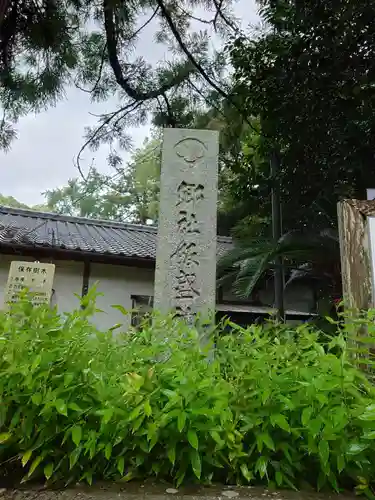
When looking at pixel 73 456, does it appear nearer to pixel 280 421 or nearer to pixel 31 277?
pixel 280 421

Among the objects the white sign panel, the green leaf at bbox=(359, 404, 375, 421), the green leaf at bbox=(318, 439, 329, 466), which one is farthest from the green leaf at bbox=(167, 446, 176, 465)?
the white sign panel

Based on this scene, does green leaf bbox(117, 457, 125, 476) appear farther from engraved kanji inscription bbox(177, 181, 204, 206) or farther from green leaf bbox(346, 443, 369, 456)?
engraved kanji inscription bbox(177, 181, 204, 206)

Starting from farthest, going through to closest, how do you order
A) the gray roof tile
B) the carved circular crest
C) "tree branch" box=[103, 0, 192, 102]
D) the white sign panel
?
the gray roof tile → "tree branch" box=[103, 0, 192, 102] → the white sign panel → the carved circular crest

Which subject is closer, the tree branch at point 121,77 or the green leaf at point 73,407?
the green leaf at point 73,407

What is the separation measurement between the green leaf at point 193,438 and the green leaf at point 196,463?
5 centimetres

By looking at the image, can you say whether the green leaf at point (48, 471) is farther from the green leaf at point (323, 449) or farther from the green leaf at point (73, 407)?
the green leaf at point (323, 449)

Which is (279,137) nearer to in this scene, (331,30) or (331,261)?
(331,30)

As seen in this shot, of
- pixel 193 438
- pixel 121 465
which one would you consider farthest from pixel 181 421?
pixel 121 465

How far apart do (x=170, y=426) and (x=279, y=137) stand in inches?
236

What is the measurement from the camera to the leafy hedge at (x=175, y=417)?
4.52 ft

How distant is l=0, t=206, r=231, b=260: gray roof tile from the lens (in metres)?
7.83

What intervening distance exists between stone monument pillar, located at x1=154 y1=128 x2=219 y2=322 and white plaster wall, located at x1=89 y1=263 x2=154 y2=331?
15.3 ft

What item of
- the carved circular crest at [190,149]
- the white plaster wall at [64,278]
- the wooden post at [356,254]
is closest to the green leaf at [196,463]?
the wooden post at [356,254]

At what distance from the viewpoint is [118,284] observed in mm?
8195
